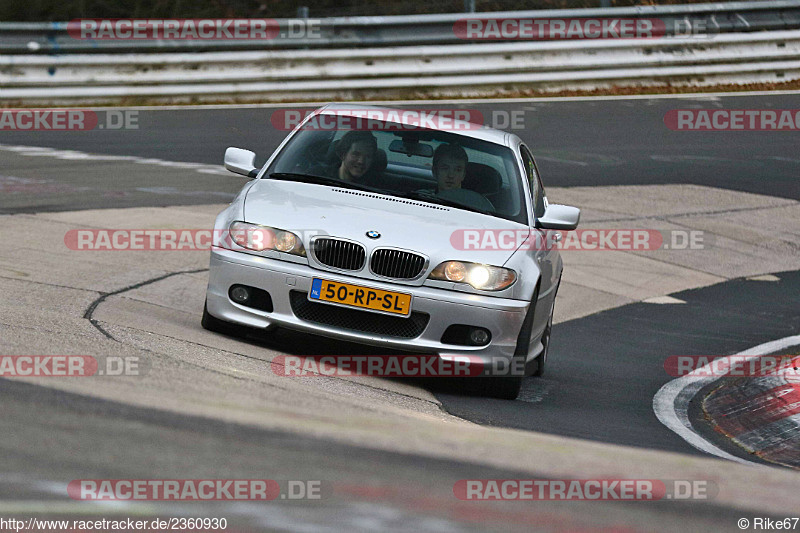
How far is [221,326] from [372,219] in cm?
112

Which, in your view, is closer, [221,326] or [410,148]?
[221,326]

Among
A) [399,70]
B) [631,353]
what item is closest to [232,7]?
[399,70]

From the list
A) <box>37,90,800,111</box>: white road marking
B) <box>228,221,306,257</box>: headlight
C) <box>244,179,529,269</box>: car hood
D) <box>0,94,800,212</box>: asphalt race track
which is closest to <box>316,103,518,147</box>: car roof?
<box>244,179,529,269</box>: car hood

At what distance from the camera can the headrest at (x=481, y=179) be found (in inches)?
296

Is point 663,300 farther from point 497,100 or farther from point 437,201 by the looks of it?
point 497,100

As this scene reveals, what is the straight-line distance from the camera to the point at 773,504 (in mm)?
3709

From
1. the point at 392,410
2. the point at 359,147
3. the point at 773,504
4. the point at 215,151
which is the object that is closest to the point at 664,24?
the point at 215,151

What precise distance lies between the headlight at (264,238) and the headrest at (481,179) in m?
1.38

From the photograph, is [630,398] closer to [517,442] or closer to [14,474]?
[517,442]

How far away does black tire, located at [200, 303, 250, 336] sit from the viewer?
6926mm

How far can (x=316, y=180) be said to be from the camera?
7449 millimetres

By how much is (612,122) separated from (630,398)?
11.8 meters

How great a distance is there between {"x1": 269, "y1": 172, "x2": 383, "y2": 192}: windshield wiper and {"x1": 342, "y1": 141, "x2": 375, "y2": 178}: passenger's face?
0.13m

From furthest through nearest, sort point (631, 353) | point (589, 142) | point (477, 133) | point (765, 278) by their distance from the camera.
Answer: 1. point (589, 142)
2. point (765, 278)
3. point (631, 353)
4. point (477, 133)
